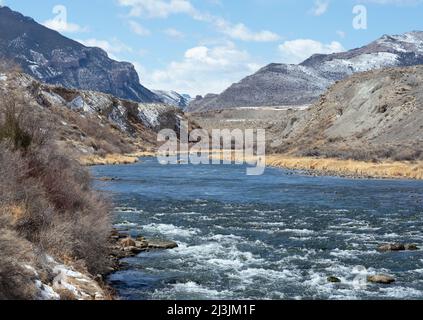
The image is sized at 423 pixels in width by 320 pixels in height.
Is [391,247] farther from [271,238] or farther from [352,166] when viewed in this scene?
[352,166]

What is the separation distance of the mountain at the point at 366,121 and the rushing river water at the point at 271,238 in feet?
67.6

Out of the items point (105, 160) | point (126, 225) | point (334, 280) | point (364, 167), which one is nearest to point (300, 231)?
point (126, 225)

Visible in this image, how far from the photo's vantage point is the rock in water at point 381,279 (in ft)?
56.3

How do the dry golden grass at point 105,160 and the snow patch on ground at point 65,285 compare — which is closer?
the snow patch on ground at point 65,285

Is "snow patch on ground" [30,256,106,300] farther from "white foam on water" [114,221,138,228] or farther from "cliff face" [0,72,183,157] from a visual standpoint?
"cliff face" [0,72,183,157]

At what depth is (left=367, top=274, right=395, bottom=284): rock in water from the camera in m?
17.2

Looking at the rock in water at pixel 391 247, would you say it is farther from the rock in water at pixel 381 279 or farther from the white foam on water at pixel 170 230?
the white foam on water at pixel 170 230

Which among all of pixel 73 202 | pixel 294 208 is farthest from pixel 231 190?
pixel 73 202

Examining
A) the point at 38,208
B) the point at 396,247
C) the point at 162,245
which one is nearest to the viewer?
the point at 38,208

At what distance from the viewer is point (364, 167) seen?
56.9m

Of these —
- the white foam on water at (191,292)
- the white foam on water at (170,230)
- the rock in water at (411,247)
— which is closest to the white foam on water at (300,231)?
the white foam on water at (170,230)

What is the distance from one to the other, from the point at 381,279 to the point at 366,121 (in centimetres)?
6687

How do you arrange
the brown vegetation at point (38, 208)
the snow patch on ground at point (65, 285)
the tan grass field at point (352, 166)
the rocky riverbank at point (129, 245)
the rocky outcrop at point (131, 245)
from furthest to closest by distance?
the tan grass field at point (352, 166) → the rocky outcrop at point (131, 245) → the rocky riverbank at point (129, 245) → the snow patch on ground at point (65, 285) → the brown vegetation at point (38, 208)
